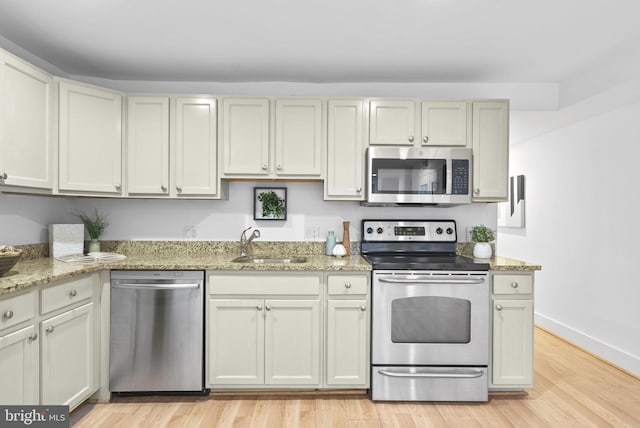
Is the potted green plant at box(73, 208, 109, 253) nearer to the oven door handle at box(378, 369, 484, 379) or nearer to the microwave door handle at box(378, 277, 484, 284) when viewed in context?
the microwave door handle at box(378, 277, 484, 284)

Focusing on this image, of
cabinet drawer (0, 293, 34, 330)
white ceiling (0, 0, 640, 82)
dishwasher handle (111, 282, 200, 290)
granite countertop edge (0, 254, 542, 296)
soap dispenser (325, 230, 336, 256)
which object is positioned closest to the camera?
cabinet drawer (0, 293, 34, 330)

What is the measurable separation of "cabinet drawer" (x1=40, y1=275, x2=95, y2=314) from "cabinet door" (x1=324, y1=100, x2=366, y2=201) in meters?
1.74

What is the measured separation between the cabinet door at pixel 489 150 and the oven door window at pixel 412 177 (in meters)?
0.30

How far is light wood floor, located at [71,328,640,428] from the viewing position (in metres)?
2.31

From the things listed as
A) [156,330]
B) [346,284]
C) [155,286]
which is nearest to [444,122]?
[346,284]

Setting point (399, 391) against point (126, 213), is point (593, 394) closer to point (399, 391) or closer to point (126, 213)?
point (399, 391)

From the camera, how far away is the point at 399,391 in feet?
8.34

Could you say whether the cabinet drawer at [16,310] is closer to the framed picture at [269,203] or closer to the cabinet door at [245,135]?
the cabinet door at [245,135]

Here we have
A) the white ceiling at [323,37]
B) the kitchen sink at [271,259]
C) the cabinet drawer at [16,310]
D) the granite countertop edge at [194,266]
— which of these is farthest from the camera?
the kitchen sink at [271,259]

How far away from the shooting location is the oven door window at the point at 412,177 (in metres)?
2.81

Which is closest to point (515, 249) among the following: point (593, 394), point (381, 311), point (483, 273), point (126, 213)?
point (593, 394)

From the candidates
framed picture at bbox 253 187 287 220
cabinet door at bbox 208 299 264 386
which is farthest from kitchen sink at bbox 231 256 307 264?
cabinet door at bbox 208 299 264 386

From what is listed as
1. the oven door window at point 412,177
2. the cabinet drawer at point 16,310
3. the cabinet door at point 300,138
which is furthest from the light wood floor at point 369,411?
the cabinet door at point 300,138

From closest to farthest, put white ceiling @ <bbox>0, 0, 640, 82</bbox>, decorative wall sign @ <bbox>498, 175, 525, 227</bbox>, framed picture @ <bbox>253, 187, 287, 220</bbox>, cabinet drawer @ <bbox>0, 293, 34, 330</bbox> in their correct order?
cabinet drawer @ <bbox>0, 293, 34, 330</bbox>
white ceiling @ <bbox>0, 0, 640, 82</bbox>
framed picture @ <bbox>253, 187, 287, 220</bbox>
decorative wall sign @ <bbox>498, 175, 525, 227</bbox>
